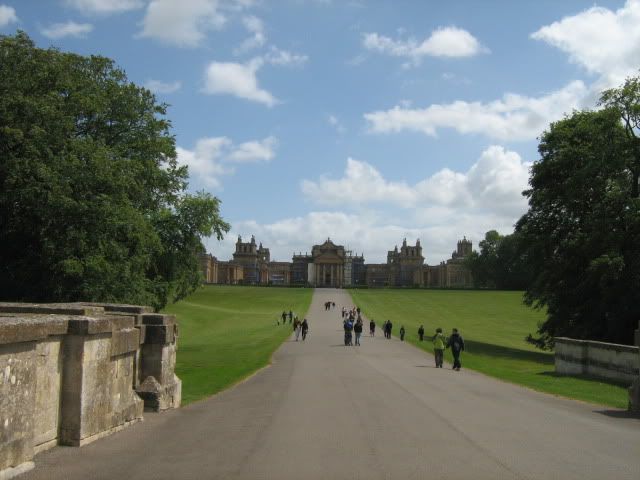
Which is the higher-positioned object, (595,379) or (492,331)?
(595,379)

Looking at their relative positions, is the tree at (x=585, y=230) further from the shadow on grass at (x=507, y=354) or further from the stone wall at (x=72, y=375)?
the stone wall at (x=72, y=375)

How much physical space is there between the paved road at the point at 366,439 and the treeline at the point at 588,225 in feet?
58.3

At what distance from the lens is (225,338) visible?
43.6 metres

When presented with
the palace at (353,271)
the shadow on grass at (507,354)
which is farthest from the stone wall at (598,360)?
the palace at (353,271)

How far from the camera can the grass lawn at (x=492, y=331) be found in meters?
18.5

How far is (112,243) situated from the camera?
2569 centimetres

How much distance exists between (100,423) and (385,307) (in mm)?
75057

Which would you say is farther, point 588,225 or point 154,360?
point 588,225

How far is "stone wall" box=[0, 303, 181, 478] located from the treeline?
25.4 metres

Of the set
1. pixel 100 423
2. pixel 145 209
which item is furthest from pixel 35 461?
pixel 145 209

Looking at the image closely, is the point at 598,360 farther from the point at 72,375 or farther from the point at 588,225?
the point at 72,375

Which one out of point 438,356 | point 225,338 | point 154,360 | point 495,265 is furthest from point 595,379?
point 495,265

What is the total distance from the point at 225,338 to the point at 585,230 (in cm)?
2369

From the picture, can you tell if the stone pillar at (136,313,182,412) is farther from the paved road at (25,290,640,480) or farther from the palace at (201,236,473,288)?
the palace at (201,236,473,288)
